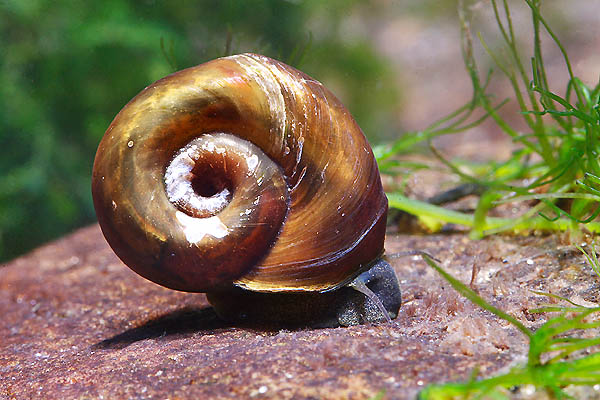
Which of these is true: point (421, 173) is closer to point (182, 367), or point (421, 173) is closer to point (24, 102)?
point (182, 367)

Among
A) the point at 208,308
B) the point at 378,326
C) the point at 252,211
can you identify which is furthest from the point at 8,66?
the point at 378,326

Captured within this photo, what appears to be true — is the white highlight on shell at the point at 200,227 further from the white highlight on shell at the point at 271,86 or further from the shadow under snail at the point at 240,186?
the white highlight on shell at the point at 271,86

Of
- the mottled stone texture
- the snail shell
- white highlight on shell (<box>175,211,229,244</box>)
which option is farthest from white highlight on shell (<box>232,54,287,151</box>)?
the mottled stone texture

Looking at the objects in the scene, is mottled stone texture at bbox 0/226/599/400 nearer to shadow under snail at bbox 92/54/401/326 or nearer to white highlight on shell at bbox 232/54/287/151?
shadow under snail at bbox 92/54/401/326

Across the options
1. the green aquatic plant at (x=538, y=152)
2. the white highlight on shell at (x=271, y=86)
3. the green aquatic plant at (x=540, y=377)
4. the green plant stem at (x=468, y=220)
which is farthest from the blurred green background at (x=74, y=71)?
the green aquatic plant at (x=540, y=377)

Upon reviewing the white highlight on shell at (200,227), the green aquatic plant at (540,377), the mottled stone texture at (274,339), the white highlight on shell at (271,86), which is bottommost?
the mottled stone texture at (274,339)

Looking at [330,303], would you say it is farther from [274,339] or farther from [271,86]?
[271,86]

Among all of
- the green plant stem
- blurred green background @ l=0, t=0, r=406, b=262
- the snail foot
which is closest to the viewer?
the snail foot
